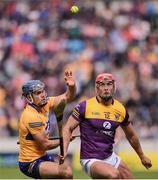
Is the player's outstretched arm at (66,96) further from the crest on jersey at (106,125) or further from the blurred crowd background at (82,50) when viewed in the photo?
the blurred crowd background at (82,50)

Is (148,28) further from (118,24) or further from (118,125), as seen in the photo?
(118,125)

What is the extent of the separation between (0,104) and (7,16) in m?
3.52

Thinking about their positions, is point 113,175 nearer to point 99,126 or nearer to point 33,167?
point 99,126

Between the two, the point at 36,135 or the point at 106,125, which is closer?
the point at 36,135

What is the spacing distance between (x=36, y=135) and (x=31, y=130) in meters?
0.11

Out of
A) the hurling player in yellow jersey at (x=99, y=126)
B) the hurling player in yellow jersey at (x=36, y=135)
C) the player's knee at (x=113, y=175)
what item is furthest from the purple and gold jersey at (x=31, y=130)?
the player's knee at (x=113, y=175)

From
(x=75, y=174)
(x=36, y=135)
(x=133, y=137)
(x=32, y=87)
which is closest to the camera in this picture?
(x=36, y=135)

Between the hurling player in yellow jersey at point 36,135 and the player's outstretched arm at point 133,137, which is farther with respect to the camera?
the player's outstretched arm at point 133,137

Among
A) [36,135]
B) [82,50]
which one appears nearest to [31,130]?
[36,135]

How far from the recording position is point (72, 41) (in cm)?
2216

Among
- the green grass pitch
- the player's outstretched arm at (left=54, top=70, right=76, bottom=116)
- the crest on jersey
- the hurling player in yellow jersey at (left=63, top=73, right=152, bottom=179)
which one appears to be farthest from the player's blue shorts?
the green grass pitch

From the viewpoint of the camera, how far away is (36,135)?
35.8ft

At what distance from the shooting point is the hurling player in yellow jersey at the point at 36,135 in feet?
35.7

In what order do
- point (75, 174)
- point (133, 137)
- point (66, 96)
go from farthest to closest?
point (75, 174), point (133, 137), point (66, 96)
